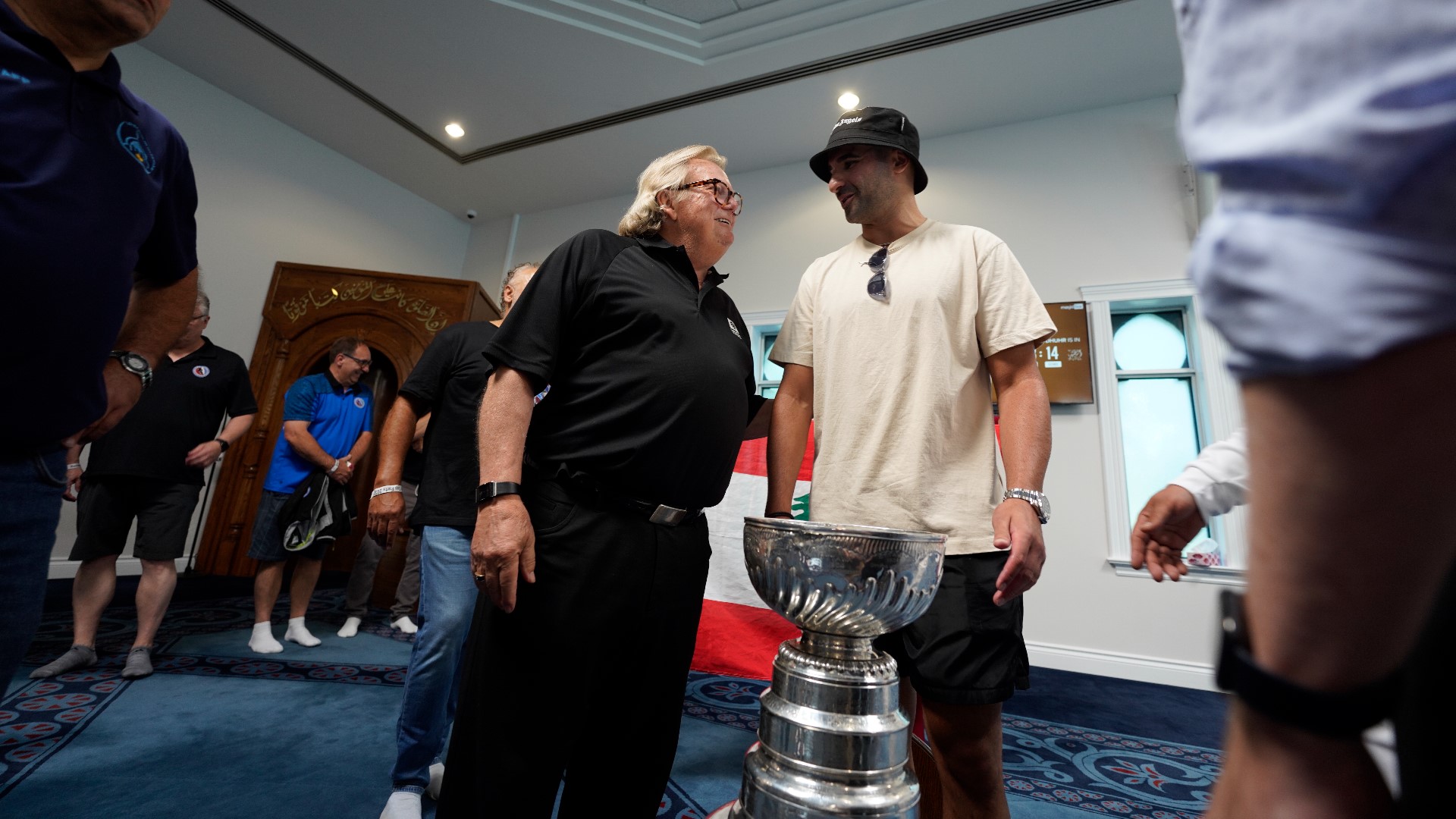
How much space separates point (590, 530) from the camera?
3.38 ft

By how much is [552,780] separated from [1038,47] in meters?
5.06

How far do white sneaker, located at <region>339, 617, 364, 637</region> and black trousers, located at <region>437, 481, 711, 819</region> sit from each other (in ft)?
8.72

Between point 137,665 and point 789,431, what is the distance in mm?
2676

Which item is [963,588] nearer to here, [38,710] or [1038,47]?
[38,710]

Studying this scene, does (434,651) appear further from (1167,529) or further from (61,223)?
(1167,529)

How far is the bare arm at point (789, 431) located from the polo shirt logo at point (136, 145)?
1.16m

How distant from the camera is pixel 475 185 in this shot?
6.58m

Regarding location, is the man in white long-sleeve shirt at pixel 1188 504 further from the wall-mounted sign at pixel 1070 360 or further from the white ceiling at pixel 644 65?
the white ceiling at pixel 644 65

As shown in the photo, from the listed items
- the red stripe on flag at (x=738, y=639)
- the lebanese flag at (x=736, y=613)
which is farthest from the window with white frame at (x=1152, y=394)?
the red stripe on flag at (x=738, y=639)

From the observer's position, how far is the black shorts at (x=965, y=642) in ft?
3.30

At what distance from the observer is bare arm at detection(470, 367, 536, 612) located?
952mm

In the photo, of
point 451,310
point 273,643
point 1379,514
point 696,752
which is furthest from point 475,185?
point 1379,514

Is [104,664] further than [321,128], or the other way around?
[321,128]

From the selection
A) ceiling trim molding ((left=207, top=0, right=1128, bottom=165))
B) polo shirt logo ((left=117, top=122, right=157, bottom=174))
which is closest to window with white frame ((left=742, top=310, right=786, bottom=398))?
ceiling trim molding ((left=207, top=0, right=1128, bottom=165))
